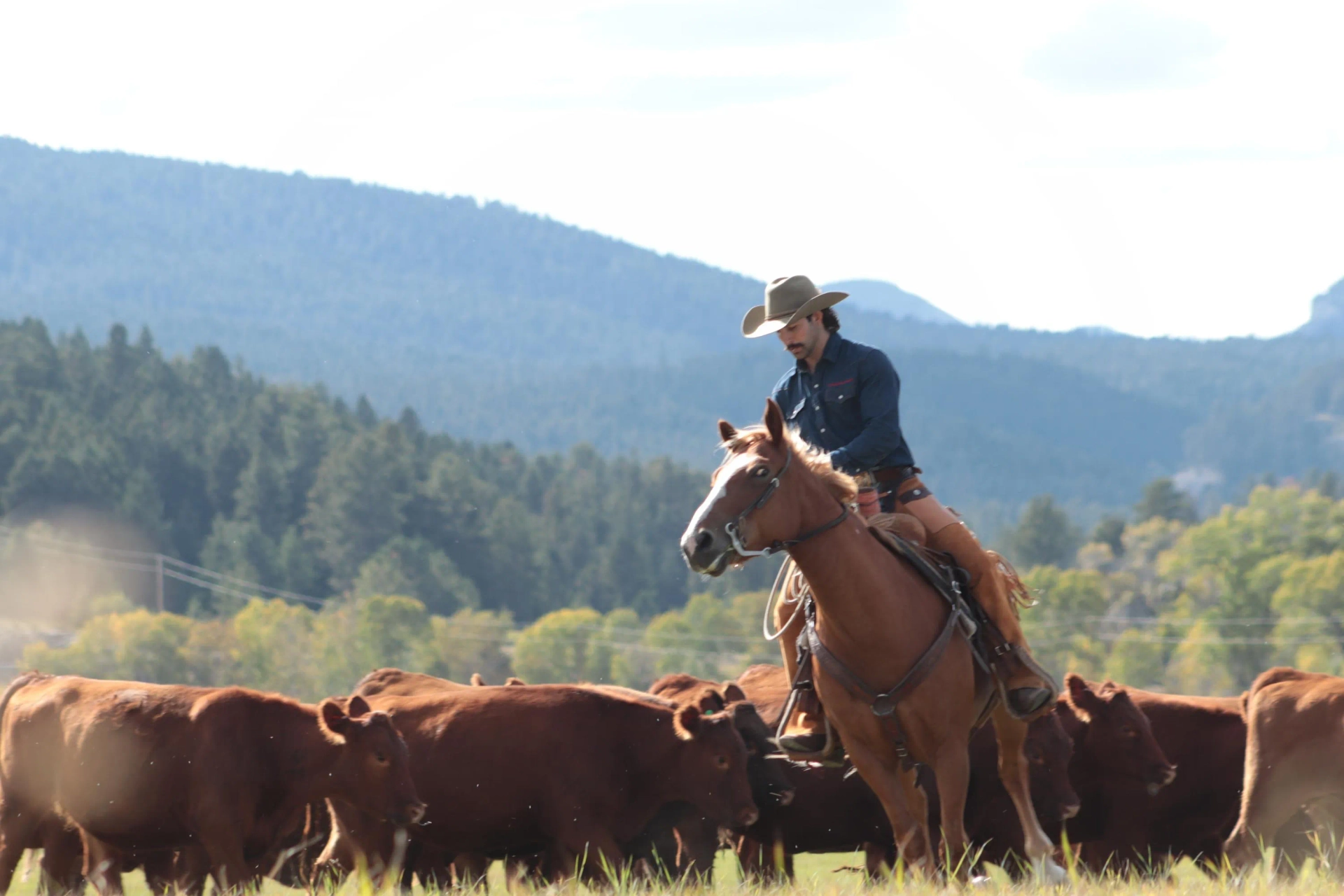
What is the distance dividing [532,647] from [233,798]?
7729cm

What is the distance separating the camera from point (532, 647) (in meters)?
87.9

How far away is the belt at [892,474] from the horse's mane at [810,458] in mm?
935

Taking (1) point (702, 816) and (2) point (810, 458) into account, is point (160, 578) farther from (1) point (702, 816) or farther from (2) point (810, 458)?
(2) point (810, 458)

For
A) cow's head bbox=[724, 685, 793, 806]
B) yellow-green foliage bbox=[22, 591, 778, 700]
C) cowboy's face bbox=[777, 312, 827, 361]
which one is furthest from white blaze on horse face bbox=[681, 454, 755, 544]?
yellow-green foliage bbox=[22, 591, 778, 700]

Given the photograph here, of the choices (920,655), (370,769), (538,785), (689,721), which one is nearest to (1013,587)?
(920,655)

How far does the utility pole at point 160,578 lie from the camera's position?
98.2 m

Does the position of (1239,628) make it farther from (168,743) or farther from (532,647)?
(168,743)

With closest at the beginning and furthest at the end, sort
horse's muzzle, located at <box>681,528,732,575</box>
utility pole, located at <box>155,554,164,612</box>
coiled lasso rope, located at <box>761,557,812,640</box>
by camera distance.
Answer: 1. horse's muzzle, located at <box>681,528,732,575</box>
2. coiled lasso rope, located at <box>761,557,812,640</box>
3. utility pole, located at <box>155,554,164,612</box>

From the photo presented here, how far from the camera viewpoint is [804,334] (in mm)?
9797

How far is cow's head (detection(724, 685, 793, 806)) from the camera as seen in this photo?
12484 millimetres

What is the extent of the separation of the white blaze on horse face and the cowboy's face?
4.05ft

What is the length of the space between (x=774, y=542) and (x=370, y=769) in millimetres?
3983

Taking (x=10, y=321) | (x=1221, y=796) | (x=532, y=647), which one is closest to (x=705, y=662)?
(x=532, y=647)

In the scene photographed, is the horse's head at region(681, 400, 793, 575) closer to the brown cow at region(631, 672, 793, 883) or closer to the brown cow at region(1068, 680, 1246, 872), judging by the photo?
the brown cow at region(631, 672, 793, 883)
